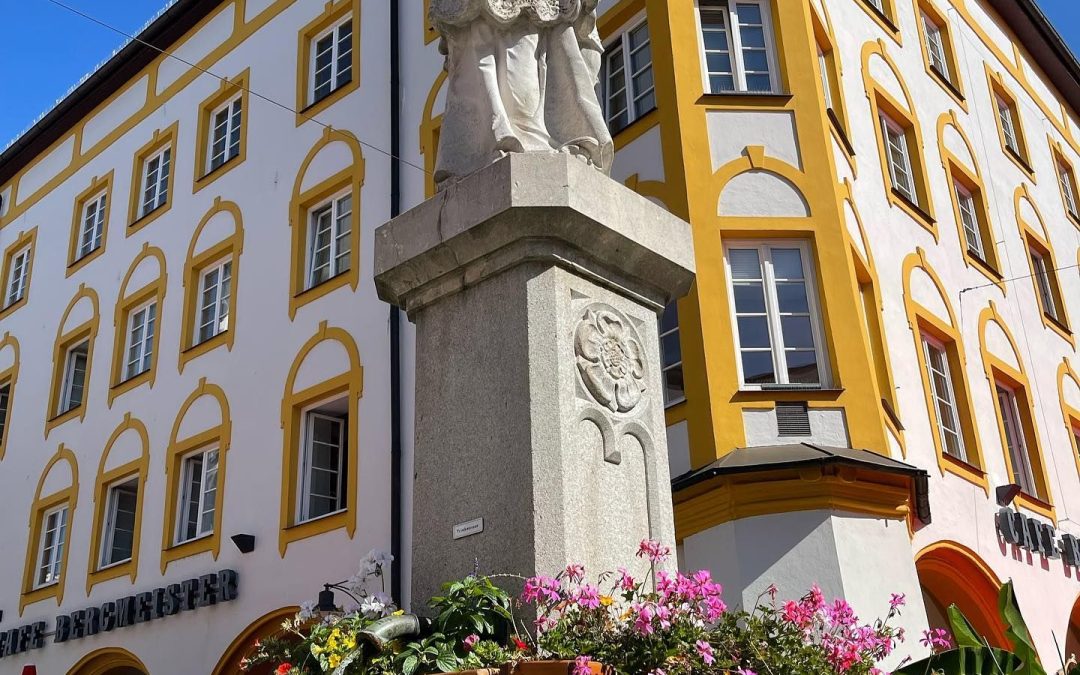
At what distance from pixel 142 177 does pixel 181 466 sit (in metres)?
6.24

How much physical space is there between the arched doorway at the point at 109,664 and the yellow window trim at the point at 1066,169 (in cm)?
1617

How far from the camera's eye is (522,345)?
503cm

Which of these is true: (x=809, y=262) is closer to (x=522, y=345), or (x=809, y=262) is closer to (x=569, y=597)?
(x=522, y=345)

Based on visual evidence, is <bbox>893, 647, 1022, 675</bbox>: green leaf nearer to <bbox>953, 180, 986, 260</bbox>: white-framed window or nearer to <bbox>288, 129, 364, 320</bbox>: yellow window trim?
<bbox>288, 129, 364, 320</bbox>: yellow window trim

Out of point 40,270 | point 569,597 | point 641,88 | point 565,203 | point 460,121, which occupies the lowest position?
point 569,597

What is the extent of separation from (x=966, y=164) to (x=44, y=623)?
1479 centimetres

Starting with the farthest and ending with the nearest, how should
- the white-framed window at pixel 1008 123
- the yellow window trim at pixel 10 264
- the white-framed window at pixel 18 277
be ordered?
the white-framed window at pixel 18 277 < the yellow window trim at pixel 10 264 < the white-framed window at pixel 1008 123

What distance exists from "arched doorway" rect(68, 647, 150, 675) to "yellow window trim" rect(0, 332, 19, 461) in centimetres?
568

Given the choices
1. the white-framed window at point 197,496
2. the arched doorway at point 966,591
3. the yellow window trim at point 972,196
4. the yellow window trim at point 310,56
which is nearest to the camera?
the arched doorway at point 966,591

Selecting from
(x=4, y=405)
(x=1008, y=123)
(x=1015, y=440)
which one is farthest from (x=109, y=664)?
(x=1008, y=123)

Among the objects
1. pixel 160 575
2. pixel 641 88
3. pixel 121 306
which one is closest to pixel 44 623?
pixel 160 575

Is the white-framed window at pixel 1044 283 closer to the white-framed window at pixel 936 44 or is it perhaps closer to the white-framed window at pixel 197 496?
the white-framed window at pixel 936 44

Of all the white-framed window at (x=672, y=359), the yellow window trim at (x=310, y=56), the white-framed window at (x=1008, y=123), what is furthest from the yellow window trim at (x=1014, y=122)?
the yellow window trim at (x=310, y=56)

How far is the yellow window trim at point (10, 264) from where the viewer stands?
22.3 meters
